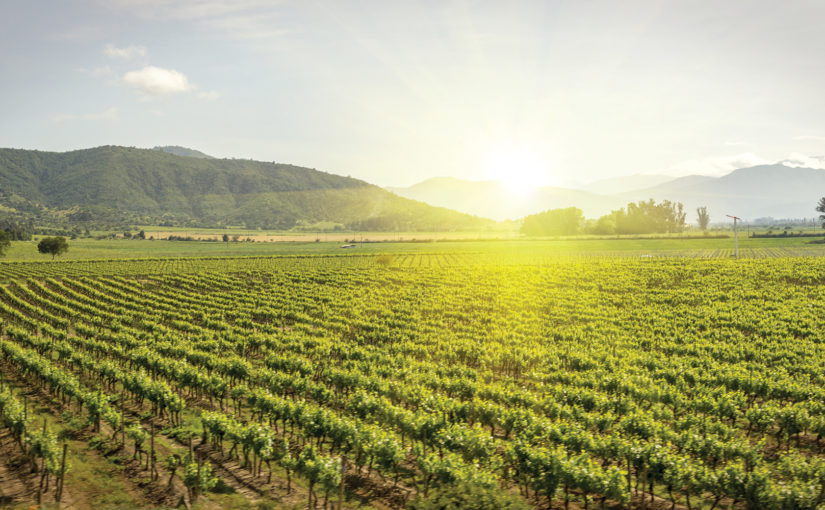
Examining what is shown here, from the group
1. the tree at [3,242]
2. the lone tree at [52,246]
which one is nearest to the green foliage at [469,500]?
the lone tree at [52,246]

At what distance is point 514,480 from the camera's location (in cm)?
1912

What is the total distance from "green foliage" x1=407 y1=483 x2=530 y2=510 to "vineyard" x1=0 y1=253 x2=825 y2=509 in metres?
0.55

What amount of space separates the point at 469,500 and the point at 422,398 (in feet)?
32.6

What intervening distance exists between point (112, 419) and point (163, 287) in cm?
6251

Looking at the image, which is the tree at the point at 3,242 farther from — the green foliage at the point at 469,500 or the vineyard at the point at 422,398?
the green foliage at the point at 469,500

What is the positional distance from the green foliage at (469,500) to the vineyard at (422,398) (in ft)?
1.82

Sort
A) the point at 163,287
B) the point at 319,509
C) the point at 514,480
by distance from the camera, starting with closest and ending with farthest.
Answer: the point at 319,509 → the point at 514,480 → the point at 163,287

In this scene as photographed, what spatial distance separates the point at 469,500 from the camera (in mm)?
14773

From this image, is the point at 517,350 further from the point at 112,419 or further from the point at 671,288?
the point at 671,288

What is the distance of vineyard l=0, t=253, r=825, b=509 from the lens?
58.0 ft

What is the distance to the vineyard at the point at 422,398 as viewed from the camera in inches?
696

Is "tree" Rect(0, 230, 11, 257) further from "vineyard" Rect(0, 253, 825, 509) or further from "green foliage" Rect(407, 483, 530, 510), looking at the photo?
"green foliage" Rect(407, 483, 530, 510)


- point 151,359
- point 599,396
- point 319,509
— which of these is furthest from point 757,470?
point 151,359

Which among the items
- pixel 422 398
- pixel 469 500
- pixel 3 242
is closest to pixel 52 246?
pixel 3 242
